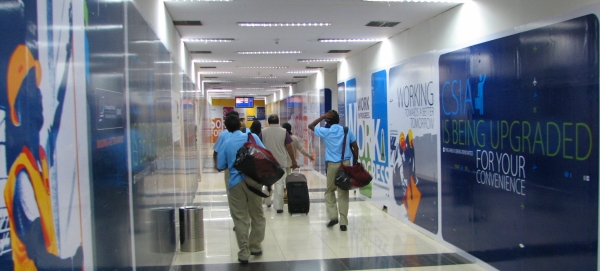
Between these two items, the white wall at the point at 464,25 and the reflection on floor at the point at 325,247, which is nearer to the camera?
the white wall at the point at 464,25

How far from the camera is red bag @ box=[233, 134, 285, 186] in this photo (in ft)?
17.6

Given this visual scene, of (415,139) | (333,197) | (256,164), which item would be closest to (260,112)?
(333,197)

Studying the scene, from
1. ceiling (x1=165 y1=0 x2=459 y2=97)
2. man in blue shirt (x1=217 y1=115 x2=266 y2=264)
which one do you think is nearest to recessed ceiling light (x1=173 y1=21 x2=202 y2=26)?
ceiling (x1=165 y1=0 x2=459 y2=97)

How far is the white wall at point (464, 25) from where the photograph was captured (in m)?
4.63

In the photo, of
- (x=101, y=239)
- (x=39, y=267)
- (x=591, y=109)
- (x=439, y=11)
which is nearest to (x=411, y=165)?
(x=439, y=11)

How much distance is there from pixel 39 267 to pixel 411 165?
6.61 m

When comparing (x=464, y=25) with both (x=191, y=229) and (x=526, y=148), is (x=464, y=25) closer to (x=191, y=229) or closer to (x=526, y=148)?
(x=526, y=148)

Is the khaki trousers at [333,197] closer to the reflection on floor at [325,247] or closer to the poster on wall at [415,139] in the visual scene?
the reflection on floor at [325,247]

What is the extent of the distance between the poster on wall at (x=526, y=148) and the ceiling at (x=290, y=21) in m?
1.25

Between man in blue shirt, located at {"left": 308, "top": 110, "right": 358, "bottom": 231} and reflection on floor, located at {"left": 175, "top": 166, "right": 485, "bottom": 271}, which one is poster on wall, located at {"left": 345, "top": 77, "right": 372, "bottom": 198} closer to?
reflection on floor, located at {"left": 175, "top": 166, "right": 485, "bottom": 271}

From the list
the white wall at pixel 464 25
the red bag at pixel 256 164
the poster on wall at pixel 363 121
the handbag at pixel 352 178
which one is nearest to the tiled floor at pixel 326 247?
the handbag at pixel 352 178

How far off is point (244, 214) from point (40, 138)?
13.4 ft

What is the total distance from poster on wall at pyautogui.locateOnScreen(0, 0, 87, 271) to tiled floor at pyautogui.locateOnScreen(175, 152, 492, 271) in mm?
3733

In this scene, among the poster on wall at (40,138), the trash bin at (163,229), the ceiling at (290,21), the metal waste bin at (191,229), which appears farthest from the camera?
the ceiling at (290,21)
